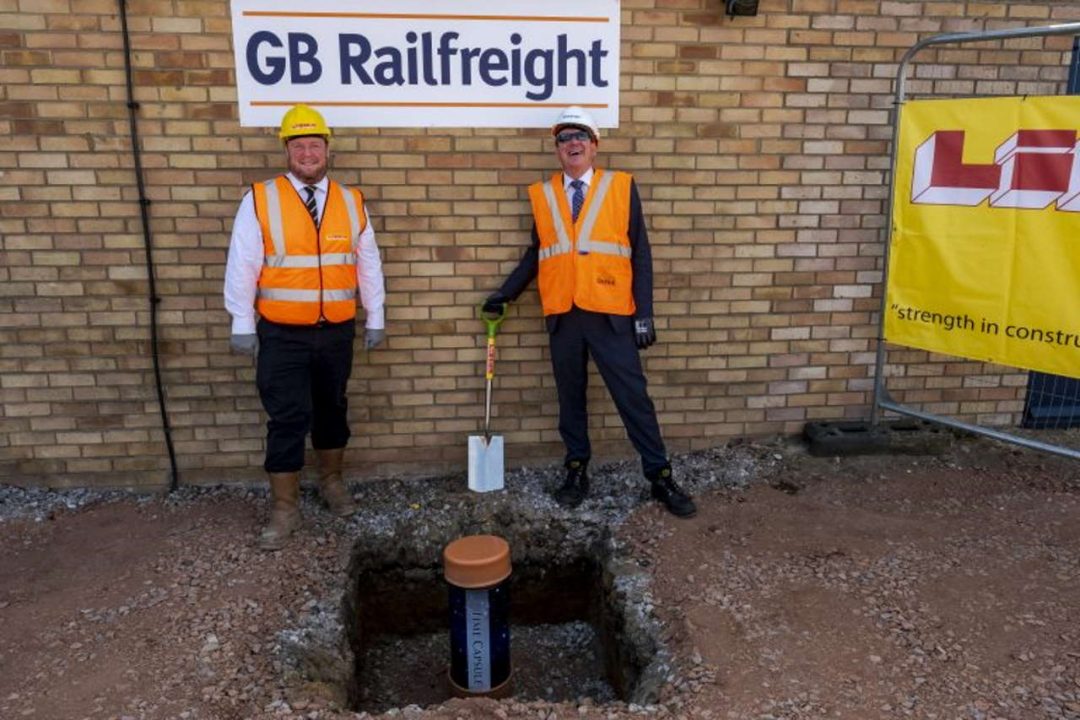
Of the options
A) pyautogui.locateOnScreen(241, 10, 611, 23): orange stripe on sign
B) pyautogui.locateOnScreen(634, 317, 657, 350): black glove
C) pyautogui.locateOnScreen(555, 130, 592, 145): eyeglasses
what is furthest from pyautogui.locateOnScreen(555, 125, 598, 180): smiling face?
pyautogui.locateOnScreen(634, 317, 657, 350): black glove

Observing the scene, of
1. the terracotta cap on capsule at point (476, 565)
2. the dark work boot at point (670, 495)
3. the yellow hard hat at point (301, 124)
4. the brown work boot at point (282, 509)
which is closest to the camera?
the terracotta cap on capsule at point (476, 565)

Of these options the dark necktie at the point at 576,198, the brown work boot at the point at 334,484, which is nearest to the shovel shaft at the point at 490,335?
the dark necktie at the point at 576,198

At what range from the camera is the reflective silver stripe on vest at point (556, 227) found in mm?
4527

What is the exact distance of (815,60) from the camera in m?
4.95

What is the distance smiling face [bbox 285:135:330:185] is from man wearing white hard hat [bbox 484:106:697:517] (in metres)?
1.09

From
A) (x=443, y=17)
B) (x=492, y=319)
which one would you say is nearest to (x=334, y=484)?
(x=492, y=319)

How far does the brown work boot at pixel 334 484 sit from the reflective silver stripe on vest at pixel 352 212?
1.18 m

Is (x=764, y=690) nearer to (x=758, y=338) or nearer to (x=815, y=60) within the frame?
(x=758, y=338)

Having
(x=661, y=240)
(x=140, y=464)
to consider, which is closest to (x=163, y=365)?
(x=140, y=464)

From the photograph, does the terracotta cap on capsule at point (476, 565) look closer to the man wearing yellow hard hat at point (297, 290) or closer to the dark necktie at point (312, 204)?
the man wearing yellow hard hat at point (297, 290)

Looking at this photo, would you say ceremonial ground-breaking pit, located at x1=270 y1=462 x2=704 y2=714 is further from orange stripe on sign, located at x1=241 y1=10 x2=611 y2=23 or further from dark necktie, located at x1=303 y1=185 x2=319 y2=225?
orange stripe on sign, located at x1=241 y1=10 x2=611 y2=23

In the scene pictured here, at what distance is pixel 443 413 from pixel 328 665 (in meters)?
1.75

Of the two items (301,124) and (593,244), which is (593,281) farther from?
(301,124)

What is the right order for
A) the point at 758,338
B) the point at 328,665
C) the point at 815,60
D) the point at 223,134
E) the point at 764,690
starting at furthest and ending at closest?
the point at 758,338 < the point at 815,60 < the point at 223,134 < the point at 328,665 < the point at 764,690
